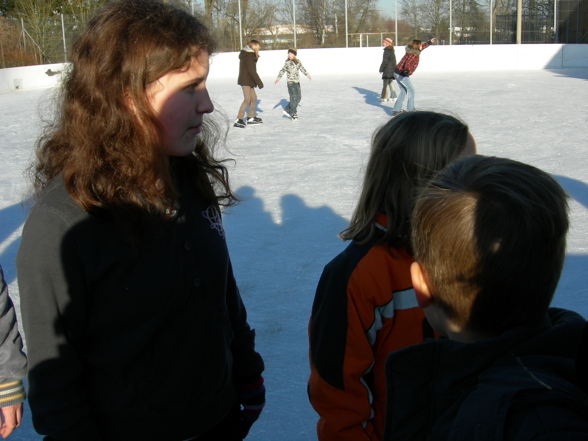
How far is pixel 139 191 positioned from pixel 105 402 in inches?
19.2

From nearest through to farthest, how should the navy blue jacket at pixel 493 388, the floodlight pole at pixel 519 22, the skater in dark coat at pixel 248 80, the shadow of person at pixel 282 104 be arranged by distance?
the navy blue jacket at pixel 493 388 < the skater in dark coat at pixel 248 80 < the shadow of person at pixel 282 104 < the floodlight pole at pixel 519 22

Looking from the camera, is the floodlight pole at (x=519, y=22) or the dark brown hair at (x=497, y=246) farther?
the floodlight pole at (x=519, y=22)

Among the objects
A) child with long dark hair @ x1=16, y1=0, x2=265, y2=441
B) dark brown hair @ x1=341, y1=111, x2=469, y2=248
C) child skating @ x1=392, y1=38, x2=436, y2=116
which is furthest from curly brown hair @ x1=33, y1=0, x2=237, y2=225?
child skating @ x1=392, y1=38, x2=436, y2=116

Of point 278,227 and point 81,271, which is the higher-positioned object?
point 81,271

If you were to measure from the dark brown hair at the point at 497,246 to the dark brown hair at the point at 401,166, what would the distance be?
45cm

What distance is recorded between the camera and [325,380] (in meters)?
1.46

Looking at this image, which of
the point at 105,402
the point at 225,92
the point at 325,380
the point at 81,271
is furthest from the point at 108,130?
the point at 225,92

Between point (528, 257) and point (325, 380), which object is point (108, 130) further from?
point (528, 257)

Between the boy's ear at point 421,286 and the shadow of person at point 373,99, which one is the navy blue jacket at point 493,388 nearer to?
the boy's ear at point 421,286

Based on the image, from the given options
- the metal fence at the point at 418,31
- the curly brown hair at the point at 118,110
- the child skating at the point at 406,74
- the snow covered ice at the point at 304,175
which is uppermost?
the metal fence at the point at 418,31

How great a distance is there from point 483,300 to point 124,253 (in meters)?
0.75

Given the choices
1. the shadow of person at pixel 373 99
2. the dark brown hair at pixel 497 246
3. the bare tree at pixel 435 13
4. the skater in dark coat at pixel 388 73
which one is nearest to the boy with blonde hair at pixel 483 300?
the dark brown hair at pixel 497 246

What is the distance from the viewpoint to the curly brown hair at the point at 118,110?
4.16ft

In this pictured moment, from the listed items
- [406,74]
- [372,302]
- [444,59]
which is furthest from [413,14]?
[372,302]
